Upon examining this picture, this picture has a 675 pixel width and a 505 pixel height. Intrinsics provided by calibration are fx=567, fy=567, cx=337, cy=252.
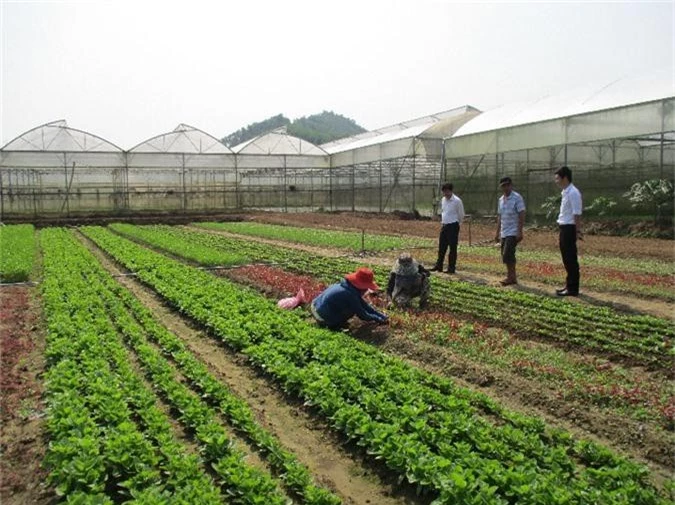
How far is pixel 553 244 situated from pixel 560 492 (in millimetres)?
16630

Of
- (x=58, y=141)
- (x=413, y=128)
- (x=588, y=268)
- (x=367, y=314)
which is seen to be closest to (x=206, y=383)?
(x=367, y=314)

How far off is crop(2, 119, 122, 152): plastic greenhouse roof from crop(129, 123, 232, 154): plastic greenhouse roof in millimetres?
2495

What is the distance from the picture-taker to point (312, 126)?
153 m

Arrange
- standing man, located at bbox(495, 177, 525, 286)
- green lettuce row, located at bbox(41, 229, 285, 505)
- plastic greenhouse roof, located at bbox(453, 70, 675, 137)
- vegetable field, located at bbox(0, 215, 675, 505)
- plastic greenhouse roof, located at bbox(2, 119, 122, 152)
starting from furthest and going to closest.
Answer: plastic greenhouse roof, located at bbox(2, 119, 122, 152) < plastic greenhouse roof, located at bbox(453, 70, 675, 137) < standing man, located at bbox(495, 177, 525, 286) < vegetable field, located at bbox(0, 215, 675, 505) < green lettuce row, located at bbox(41, 229, 285, 505)

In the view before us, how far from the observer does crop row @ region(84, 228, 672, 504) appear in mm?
3916

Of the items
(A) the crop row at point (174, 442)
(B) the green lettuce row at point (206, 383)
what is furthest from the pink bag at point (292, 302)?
(A) the crop row at point (174, 442)

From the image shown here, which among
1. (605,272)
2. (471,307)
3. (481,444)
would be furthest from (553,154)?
(481,444)

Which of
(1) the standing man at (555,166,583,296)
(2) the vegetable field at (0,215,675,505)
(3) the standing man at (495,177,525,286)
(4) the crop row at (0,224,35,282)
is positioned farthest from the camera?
(4) the crop row at (0,224,35,282)

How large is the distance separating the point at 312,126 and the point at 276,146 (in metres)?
108

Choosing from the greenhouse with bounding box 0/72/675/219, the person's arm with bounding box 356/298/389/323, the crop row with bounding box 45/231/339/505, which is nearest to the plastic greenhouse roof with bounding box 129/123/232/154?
the greenhouse with bounding box 0/72/675/219

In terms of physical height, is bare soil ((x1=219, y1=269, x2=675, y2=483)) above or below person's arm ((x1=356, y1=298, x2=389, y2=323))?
below

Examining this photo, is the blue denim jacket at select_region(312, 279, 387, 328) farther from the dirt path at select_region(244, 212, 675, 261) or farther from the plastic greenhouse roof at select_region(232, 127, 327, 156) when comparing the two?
the plastic greenhouse roof at select_region(232, 127, 327, 156)

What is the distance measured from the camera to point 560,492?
3.74 metres

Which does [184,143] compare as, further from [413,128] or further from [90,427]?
[90,427]
